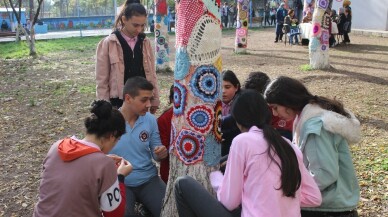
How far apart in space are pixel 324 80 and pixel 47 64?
8.39 metres

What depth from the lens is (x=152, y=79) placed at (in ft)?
13.4

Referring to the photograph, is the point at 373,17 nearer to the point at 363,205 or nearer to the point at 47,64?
the point at 47,64

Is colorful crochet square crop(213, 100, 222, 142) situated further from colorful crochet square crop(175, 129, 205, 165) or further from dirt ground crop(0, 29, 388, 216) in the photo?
dirt ground crop(0, 29, 388, 216)

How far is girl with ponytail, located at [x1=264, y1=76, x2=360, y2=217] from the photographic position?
246 cm

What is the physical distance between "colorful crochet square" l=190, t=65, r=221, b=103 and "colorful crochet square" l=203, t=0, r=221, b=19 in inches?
13.4

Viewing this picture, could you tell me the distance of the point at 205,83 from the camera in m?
2.84

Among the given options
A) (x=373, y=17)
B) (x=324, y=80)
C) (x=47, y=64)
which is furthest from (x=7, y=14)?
(x=324, y=80)

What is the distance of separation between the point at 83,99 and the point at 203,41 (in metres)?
6.01

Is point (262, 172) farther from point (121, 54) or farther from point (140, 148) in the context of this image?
point (121, 54)

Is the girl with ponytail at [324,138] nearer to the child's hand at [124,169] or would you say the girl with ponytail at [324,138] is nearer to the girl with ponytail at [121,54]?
the child's hand at [124,169]

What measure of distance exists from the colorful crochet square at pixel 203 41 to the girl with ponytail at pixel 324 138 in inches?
19.0

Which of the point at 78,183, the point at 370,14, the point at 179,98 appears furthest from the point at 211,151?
the point at 370,14

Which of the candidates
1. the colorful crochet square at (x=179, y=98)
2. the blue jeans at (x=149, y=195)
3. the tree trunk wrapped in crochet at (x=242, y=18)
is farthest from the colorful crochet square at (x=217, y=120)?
the tree trunk wrapped in crochet at (x=242, y=18)

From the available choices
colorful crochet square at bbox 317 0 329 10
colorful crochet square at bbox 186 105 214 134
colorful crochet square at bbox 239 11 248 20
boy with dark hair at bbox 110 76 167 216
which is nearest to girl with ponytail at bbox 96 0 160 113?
boy with dark hair at bbox 110 76 167 216
